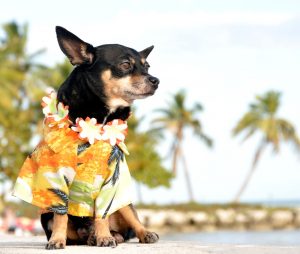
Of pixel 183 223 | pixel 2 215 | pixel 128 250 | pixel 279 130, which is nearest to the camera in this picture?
pixel 128 250

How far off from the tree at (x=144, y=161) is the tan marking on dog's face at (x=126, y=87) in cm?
4161

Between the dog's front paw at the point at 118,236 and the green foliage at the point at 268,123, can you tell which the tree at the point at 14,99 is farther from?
the dog's front paw at the point at 118,236

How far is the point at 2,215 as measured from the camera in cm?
4781

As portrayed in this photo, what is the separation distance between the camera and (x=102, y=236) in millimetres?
6379

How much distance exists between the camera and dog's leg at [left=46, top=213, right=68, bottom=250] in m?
6.18

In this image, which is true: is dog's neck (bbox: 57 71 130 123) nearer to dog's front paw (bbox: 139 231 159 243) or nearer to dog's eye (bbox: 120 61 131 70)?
dog's eye (bbox: 120 61 131 70)

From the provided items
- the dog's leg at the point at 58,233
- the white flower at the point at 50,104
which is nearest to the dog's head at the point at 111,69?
the white flower at the point at 50,104

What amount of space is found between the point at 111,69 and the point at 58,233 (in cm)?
157

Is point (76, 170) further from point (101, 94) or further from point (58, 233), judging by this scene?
point (101, 94)

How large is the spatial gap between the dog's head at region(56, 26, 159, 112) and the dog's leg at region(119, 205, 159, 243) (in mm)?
964

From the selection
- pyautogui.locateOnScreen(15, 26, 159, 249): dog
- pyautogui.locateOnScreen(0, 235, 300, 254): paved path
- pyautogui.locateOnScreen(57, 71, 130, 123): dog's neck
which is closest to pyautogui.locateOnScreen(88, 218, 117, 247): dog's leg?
pyautogui.locateOnScreen(15, 26, 159, 249): dog

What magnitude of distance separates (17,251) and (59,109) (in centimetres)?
139

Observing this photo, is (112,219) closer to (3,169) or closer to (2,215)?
(3,169)

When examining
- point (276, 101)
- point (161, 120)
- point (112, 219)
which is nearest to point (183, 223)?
point (161, 120)
